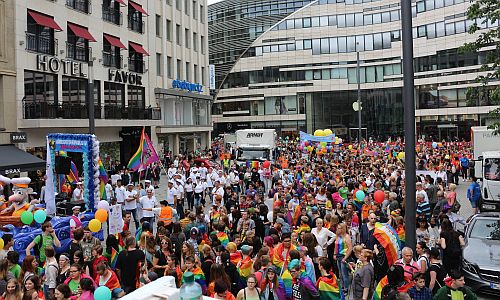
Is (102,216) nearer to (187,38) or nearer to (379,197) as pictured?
(379,197)

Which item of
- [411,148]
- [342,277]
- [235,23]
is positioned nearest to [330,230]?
[342,277]

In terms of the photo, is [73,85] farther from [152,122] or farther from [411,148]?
[411,148]

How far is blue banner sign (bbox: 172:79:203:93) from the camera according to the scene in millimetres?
40906

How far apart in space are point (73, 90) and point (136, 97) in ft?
24.9

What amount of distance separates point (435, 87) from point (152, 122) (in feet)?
130

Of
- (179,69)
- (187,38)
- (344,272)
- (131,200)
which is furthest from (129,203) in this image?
(187,38)

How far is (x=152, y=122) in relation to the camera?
36188 millimetres

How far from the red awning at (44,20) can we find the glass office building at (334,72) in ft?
155

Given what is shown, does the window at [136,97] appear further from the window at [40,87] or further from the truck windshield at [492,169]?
the truck windshield at [492,169]

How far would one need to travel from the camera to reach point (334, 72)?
6888cm

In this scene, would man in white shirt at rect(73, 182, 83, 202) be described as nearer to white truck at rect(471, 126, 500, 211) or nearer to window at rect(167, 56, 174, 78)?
white truck at rect(471, 126, 500, 211)

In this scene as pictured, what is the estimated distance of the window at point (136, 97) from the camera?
3444 cm

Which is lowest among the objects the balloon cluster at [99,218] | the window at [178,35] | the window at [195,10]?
the balloon cluster at [99,218]

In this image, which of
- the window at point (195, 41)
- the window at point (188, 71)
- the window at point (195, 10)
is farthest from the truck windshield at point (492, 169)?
the window at point (195, 10)
